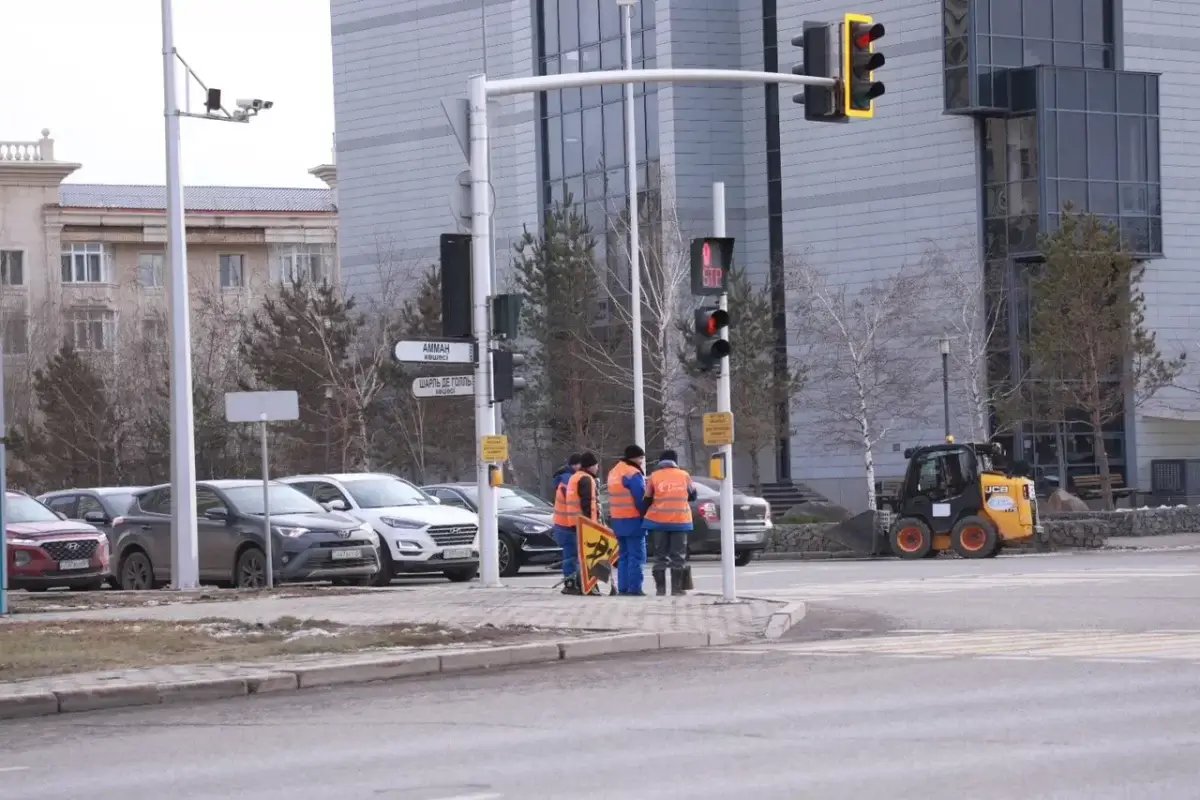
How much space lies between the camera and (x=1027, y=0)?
52.9 m

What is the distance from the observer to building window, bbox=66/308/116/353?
258 ft

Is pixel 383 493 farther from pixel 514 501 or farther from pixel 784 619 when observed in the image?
pixel 784 619

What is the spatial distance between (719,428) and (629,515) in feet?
6.51

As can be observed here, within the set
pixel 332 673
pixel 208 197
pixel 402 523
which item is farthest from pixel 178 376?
pixel 208 197

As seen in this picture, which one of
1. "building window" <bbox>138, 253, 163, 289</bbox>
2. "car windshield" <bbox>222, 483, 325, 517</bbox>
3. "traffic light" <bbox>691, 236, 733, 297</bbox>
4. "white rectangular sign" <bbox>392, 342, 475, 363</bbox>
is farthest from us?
"building window" <bbox>138, 253, 163, 289</bbox>

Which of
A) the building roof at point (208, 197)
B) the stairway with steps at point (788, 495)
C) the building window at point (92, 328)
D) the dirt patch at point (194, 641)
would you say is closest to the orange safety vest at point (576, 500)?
the dirt patch at point (194, 641)

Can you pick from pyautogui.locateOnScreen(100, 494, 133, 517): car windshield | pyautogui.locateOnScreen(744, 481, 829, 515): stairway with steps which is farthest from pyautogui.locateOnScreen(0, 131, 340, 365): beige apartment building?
pyautogui.locateOnScreen(100, 494, 133, 517): car windshield

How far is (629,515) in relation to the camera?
21.1 meters

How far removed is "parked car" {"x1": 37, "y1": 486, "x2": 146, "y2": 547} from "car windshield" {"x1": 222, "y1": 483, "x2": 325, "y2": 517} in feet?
9.96

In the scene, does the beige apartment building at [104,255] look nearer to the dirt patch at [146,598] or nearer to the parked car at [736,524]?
the parked car at [736,524]

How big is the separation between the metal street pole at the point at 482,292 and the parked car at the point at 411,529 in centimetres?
428

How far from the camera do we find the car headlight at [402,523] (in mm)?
27344

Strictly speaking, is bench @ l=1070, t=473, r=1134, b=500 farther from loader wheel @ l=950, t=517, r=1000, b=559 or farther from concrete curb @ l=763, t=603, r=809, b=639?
concrete curb @ l=763, t=603, r=809, b=639

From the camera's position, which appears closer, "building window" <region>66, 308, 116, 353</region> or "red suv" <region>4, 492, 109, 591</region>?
"red suv" <region>4, 492, 109, 591</region>
